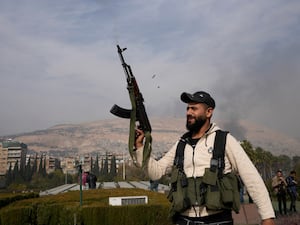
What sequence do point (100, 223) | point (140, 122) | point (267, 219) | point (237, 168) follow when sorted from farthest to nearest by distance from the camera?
point (100, 223) → point (140, 122) → point (237, 168) → point (267, 219)

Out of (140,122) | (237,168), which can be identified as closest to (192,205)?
(237,168)

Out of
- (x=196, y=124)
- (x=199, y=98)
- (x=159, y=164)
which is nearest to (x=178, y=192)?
(x=159, y=164)

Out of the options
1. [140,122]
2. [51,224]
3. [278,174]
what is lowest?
[51,224]

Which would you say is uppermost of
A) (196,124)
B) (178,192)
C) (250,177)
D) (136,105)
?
(136,105)

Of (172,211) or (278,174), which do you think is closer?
(172,211)

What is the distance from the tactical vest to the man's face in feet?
0.56

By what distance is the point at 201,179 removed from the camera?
10.5ft

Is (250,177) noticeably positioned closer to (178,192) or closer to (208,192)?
(208,192)

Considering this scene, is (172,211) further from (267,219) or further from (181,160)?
(267,219)

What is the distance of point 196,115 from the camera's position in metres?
3.37

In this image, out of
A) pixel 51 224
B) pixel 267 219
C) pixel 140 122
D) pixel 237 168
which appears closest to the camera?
pixel 267 219

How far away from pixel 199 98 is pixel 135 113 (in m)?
0.58

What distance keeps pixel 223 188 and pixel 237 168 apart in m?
0.21

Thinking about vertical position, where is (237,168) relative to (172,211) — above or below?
above
